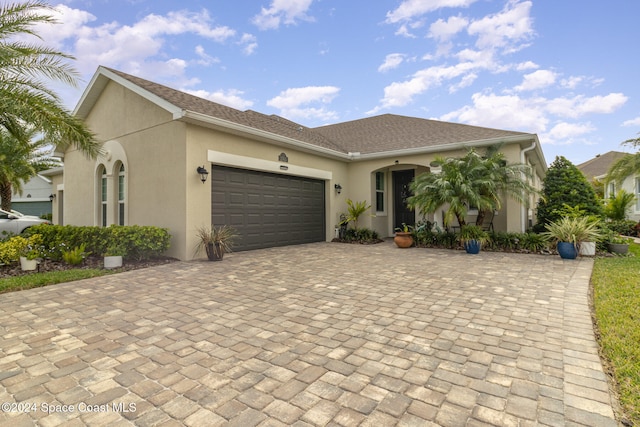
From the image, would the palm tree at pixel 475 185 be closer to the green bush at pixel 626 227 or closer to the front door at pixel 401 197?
the front door at pixel 401 197

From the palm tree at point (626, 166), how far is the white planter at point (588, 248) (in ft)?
14.8

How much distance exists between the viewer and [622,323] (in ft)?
11.1

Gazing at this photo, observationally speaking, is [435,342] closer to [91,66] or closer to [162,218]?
[162,218]

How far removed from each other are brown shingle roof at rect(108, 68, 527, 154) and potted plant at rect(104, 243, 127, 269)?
140 inches

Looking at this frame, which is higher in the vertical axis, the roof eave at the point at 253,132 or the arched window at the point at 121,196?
the roof eave at the point at 253,132

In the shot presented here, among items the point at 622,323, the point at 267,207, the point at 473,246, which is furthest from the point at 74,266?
the point at 473,246

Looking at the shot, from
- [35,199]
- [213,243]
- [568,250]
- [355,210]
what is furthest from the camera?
[35,199]

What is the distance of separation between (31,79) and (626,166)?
54.8 ft

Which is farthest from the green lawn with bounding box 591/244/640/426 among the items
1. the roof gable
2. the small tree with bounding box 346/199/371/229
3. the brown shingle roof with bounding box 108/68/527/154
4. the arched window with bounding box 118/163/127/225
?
the arched window with bounding box 118/163/127/225

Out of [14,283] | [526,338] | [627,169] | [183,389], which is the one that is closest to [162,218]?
[14,283]

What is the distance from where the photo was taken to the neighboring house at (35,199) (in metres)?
20.0

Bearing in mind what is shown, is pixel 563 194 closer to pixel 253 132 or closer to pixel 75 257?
pixel 253 132

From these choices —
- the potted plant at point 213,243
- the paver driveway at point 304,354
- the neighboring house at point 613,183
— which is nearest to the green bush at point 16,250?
the paver driveway at point 304,354

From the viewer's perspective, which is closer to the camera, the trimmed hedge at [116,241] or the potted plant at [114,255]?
the potted plant at [114,255]
